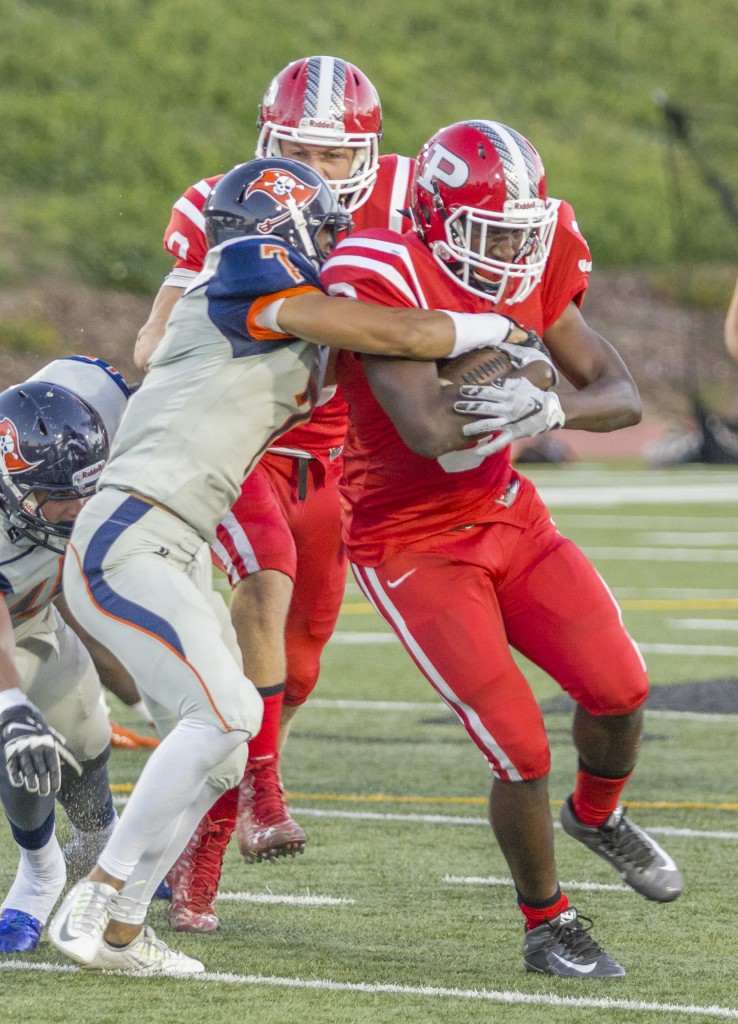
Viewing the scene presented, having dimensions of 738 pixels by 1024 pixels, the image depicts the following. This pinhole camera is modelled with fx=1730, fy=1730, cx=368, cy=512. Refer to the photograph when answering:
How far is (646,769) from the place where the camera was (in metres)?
6.41

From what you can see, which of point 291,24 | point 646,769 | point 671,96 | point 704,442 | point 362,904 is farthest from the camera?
point 671,96

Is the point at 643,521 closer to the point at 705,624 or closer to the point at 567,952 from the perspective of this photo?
the point at 705,624

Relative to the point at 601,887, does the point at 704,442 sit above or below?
below

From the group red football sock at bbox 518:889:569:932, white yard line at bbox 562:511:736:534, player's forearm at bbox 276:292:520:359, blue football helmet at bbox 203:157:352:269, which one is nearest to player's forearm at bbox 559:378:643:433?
player's forearm at bbox 276:292:520:359

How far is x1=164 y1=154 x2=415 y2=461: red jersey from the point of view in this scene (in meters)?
4.74

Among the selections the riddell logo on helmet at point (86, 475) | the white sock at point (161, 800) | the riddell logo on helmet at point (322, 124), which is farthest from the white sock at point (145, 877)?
the riddell logo on helmet at point (322, 124)

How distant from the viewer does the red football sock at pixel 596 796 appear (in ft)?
13.5

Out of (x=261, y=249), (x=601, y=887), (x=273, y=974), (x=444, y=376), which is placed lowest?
(x=601, y=887)

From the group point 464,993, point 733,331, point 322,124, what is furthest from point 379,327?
point 733,331

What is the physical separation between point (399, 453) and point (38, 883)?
1.37 m

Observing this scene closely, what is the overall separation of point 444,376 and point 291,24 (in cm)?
2946

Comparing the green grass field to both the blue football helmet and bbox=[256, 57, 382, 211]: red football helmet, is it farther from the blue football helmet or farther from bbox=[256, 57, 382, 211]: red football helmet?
bbox=[256, 57, 382, 211]: red football helmet

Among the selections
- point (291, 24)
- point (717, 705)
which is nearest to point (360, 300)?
point (717, 705)

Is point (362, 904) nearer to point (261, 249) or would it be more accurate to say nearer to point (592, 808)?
point (592, 808)
